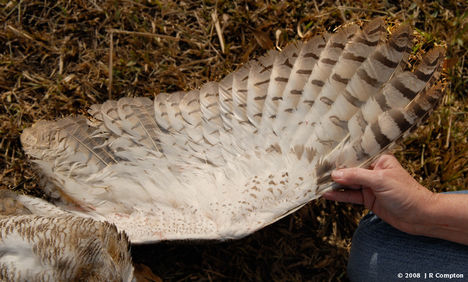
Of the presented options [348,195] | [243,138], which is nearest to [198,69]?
[243,138]

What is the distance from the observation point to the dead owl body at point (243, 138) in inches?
66.2

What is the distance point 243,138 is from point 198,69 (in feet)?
2.93

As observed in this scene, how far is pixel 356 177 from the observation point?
1.64 meters

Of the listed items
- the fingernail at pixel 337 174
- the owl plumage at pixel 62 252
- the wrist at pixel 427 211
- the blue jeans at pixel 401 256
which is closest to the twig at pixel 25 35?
the owl plumage at pixel 62 252

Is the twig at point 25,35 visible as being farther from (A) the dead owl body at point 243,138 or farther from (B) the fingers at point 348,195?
(B) the fingers at point 348,195

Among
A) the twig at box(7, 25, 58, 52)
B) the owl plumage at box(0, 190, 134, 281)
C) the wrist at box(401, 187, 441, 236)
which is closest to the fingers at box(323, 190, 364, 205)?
the wrist at box(401, 187, 441, 236)

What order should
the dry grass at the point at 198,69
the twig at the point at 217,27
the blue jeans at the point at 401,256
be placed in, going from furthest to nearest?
the twig at the point at 217,27
the dry grass at the point at 198,69
the blue jeans at the point at 401,256

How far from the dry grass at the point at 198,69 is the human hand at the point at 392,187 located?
0.78 meters

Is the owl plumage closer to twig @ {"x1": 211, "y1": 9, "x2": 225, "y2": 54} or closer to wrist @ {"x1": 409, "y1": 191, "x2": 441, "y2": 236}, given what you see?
wrist @ {"x1": 409, "y1": 191, "x2": 441, "y2": 236}

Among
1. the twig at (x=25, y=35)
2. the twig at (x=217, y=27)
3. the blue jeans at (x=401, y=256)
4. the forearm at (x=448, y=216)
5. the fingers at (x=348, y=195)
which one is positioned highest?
the twig at (x=217, y=27)

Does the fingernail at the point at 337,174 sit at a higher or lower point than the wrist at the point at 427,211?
higher

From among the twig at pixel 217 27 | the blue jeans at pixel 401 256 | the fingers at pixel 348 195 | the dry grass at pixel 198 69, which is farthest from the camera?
the twig at pixel 217 27

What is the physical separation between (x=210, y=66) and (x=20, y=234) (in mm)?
1536

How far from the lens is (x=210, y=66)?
2.59 meters
